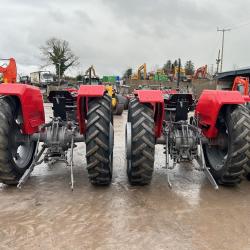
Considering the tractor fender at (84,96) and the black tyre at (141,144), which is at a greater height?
the tractor fender at (84,96)

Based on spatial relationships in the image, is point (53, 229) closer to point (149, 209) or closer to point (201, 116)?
point (149, 209)

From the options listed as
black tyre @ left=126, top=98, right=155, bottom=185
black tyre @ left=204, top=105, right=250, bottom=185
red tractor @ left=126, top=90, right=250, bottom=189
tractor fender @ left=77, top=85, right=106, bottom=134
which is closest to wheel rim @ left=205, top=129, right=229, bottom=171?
red tractor @ left=126, top=90, right=250, bottom=189

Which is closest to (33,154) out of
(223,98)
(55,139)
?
(55,139)

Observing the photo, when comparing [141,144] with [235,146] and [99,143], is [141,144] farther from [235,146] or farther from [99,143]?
[235,146]

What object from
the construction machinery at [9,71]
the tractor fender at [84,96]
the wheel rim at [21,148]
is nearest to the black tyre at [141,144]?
the tractor fender at [84,96]

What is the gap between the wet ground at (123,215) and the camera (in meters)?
3.43

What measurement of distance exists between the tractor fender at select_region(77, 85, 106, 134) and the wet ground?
0.95 metres

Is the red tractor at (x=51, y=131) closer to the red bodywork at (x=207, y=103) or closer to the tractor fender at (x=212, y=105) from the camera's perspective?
the red bodywork at (x=207, y=103)

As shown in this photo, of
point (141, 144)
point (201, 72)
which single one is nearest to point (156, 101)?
point (141, 144)

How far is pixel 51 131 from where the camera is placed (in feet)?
17.6

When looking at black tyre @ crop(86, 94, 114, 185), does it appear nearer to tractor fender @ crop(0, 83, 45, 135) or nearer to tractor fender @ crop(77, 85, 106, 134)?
tractor fender @ crop(77, 85, 106, 134)

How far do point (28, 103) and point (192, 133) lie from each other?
250 cm

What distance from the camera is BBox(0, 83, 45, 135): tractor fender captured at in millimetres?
4938

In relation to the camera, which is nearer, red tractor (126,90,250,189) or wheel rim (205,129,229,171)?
red tractor (126,90,250,189)
